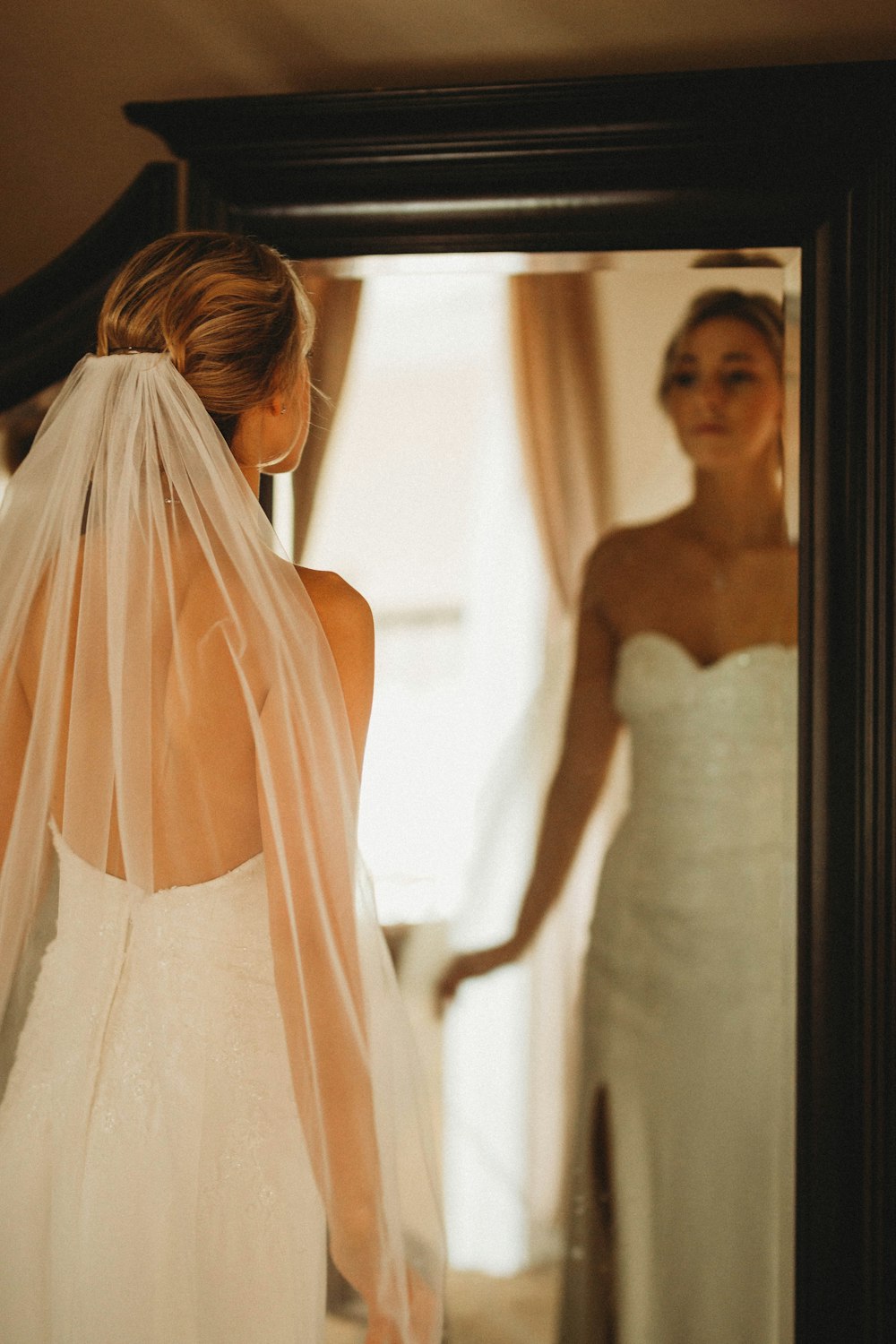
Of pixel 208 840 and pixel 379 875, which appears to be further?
pixel 379 875

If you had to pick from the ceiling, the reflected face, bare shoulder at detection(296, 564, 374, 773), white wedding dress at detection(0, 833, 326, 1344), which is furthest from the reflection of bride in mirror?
white wedding dress at detection(0, 833, 326, 1344)

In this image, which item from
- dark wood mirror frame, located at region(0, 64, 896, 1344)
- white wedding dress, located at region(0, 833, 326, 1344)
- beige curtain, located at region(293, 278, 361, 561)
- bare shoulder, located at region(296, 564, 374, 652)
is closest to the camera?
white wedding dress, located at region(0, 833, 326, 1344)

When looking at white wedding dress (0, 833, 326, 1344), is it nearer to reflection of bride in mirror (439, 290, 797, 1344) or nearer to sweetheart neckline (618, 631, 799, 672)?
reflection of bride in mirror (439, 290, 797, 1344)

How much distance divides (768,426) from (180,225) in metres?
0.86

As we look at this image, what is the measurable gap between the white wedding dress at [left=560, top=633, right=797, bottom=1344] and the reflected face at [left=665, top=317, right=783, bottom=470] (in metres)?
0.26

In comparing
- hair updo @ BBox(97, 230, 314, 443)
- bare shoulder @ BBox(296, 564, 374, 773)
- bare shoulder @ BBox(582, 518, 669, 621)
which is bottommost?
bare shoulder @ BBox(296, 564, 374, 773)

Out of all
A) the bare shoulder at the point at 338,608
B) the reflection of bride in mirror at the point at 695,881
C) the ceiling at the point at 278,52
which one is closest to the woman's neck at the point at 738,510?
the reflection of bride in mirror at the point at 695,881

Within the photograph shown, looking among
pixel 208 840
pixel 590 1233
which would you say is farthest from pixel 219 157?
pixel 590 1233

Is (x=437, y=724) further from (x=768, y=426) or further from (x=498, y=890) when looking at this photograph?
(x=768, y=426)

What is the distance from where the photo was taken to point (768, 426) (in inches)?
55.2

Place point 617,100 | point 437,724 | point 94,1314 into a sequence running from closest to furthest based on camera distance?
point 94,1314 < point 617,100 < point 437,724

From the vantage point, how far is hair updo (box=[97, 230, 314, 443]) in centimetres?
95

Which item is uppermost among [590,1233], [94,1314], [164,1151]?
[164,1151]

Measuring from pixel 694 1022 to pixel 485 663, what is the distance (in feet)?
1.82
